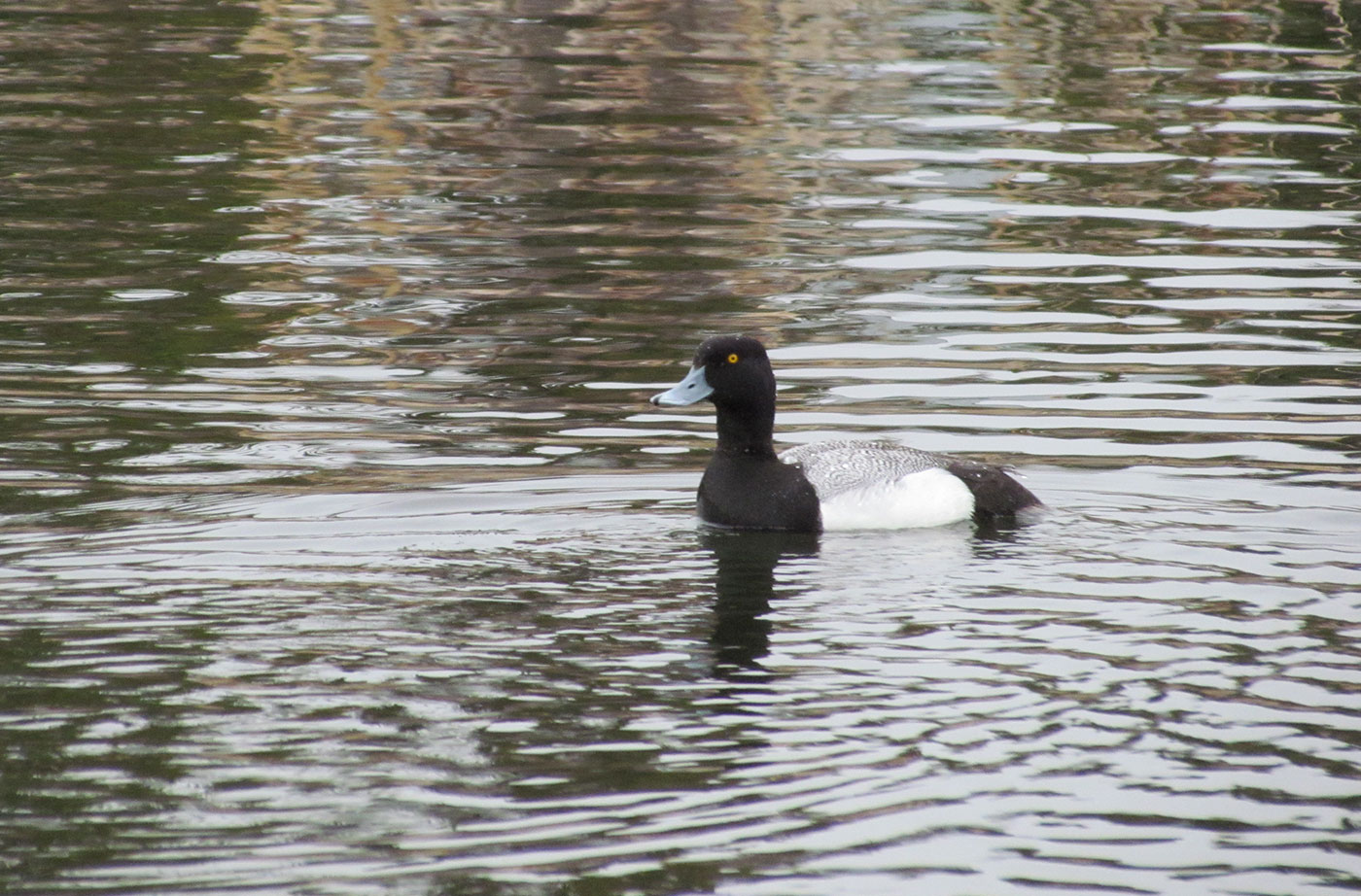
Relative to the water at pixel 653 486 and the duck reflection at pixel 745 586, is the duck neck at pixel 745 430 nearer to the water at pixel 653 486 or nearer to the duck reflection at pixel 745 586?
the water at pixel 653 486

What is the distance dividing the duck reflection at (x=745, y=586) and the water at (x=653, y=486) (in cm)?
4

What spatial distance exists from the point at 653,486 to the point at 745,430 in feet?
2.18

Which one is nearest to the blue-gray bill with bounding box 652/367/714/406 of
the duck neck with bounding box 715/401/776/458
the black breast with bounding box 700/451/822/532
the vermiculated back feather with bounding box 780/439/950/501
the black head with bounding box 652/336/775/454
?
the black head with bounding box 652/336/775/454

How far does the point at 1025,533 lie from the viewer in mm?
10859

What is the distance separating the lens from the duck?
11.2 m

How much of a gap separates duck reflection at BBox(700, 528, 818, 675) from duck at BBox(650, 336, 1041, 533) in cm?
13

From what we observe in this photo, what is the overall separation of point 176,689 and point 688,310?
8372 mm

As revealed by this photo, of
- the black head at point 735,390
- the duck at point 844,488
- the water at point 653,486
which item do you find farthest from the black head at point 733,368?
the water at point 653,486

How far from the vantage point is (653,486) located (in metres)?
11.8

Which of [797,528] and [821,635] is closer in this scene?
[821,635]

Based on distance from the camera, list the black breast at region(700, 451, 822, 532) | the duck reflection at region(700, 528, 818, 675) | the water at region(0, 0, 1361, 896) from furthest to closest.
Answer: the black breast at region(700, 451, 822, 532) → the duck reflection at region(700, 528, 818, 675) → the water at region(0, 0, 1361, 896)

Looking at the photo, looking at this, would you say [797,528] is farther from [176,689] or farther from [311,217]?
[311,217]

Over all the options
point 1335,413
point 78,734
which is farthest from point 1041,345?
point 78,734

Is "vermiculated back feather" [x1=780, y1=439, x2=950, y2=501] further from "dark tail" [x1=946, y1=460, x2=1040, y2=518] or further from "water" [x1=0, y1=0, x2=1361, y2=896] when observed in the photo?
"water" [x1=0, y1=0, x2=1361, y2=896]
